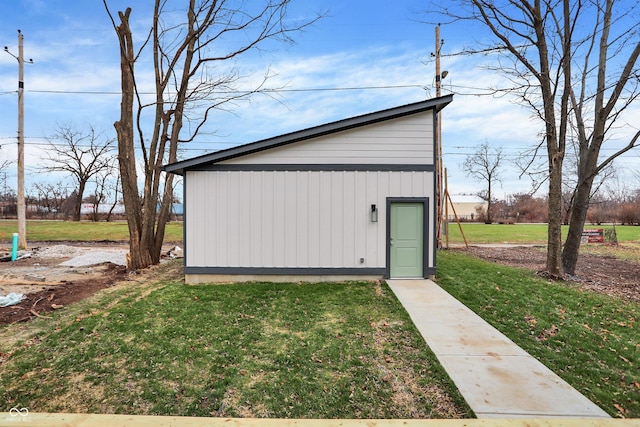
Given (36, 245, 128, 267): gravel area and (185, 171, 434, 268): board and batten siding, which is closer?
(185, 171, 434, 268): board and batten siding

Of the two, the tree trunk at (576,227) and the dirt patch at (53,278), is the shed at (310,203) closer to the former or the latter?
the dirt patch at (53,278)

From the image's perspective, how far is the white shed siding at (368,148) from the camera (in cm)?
738

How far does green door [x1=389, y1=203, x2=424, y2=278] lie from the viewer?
294 inches

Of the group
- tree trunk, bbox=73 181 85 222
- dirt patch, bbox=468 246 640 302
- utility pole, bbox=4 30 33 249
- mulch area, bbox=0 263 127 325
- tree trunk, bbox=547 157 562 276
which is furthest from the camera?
tree trunk, bbox=73 181 85 222

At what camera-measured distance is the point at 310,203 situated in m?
7.37

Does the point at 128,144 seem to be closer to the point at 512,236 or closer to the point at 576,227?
the point at 576,227

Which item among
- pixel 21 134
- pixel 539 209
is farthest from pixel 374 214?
pixel 539 209

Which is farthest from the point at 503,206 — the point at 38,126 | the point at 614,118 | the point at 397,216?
the point at 38,126

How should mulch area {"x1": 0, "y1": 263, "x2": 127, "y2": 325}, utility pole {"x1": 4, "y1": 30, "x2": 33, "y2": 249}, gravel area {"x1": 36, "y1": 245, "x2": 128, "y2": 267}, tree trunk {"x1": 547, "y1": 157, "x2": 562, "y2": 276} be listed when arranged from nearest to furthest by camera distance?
mulch area {"x1": 0, "y1": 263, "x2": 127, "y2": 325} → tree trunk {"x1": 547, "y1": 157, "x2": 562, "y2": 276} → gravel area {"x1": 36, "y1": 245, "x2": 128, "y2": 267} → utility pole {"x1": 4, "y1": 30, "x2": 33, "y2": 249}

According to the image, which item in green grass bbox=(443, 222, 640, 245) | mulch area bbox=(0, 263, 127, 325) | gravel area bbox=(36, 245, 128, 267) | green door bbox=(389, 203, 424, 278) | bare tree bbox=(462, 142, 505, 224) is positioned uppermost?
bare tree bbox=(462, 142, 505, 224)

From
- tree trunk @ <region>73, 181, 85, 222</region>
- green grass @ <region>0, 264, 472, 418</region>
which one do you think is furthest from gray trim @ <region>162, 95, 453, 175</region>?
tree trunk @ <region>73, 181, 85, 222</region>

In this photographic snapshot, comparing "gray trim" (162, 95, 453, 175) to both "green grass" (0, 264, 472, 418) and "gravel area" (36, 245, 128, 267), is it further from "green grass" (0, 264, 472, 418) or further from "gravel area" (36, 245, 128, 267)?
"gravel area" (36, 245, 128, 267)

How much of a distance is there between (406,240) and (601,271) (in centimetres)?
692

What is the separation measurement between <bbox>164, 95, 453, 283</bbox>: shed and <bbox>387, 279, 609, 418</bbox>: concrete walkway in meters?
2.39
